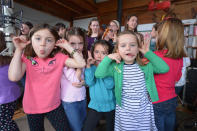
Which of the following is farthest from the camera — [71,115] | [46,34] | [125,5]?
[125,5]

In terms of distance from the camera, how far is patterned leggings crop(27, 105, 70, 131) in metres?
0.92

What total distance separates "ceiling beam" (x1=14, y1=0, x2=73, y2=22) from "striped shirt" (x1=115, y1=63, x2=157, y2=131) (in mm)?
5462

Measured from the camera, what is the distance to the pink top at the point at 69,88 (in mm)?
1009

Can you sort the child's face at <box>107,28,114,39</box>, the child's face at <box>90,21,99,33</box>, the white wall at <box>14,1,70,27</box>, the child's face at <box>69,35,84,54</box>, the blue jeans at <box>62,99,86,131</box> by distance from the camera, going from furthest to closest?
the white wall at <box>14,1,70,27</box>, the child's face at <box>90,21,99,33</box>, the child's face at <box>107,28,114,39</box>, the child's face at <box>69,35,84,54</box>, the blue jeans at <box>62,99,86,131</box>

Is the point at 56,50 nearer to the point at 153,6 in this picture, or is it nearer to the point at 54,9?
the point at 153,6

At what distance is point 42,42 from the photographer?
85cm

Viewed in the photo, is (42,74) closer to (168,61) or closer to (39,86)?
(39,86)

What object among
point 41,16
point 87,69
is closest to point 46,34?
point 87,69

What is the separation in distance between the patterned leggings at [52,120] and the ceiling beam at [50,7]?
523cm

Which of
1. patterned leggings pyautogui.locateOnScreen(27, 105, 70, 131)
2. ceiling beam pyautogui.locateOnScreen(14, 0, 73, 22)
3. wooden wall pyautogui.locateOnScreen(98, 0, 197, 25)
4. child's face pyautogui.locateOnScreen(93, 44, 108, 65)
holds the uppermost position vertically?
ceiling beam pyautogui.locateOnScreen(14, 0, 73, 22)

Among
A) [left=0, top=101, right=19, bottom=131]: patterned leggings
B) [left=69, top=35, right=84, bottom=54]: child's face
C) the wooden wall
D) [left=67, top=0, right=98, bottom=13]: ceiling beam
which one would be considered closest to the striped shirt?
[left=69, top=35, right=84, bottom=54]: child's face

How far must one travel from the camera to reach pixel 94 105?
1.04 m

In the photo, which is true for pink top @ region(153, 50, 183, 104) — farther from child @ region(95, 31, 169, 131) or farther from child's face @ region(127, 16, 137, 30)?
child's face @ region(127, 16, 137, 30)

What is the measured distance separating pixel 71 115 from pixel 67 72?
36 centimetres
